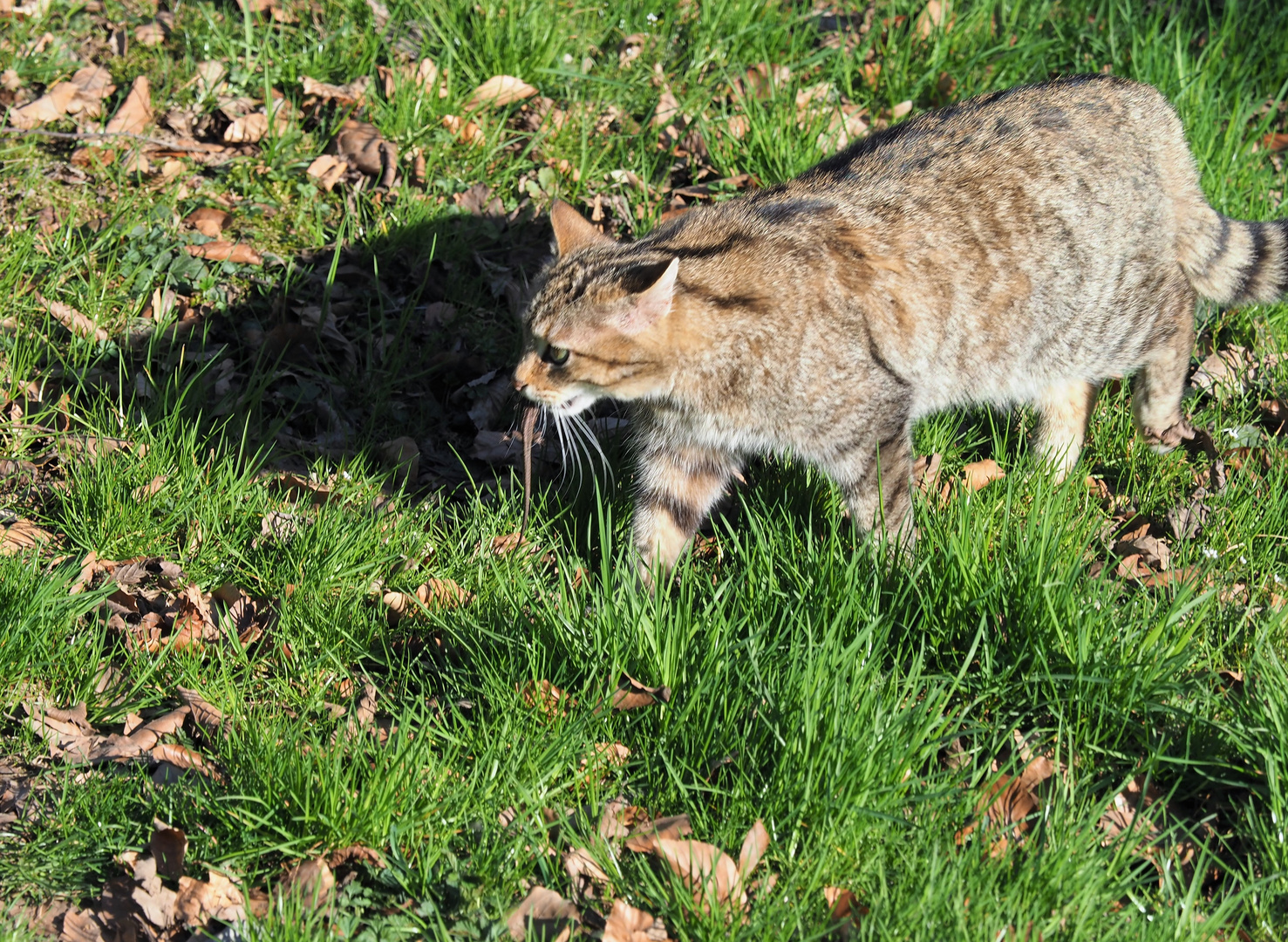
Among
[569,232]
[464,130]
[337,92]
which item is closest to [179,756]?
[569,232]

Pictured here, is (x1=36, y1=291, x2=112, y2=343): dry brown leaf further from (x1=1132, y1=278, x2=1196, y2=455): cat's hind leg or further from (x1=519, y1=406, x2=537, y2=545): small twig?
(x1=1132, y1=278, x2=1196, y2=455): cat's hind leg

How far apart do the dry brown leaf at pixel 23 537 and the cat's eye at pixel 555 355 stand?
160 centimetres

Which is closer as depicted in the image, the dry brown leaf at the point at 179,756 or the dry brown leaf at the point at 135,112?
the dry brown leaf at the point at 179,756

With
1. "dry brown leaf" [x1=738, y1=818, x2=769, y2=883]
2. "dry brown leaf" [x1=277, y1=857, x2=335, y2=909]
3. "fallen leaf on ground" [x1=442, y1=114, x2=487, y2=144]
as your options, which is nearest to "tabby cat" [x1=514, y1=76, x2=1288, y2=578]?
"dry brown leaf" [x1=738, y1=818, x2=769, y2=883]

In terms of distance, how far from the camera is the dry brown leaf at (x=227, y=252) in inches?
177

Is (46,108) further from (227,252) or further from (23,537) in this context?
(23,537)

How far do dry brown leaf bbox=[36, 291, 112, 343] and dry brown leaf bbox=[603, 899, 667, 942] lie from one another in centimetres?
292

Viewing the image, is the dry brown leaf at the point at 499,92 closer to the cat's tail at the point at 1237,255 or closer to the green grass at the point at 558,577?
the green grass at the point at 558,577

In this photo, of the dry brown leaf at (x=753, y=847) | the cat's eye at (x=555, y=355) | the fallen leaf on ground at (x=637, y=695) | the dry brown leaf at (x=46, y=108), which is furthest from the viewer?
the dry brown leaf at (x=46, y=108)

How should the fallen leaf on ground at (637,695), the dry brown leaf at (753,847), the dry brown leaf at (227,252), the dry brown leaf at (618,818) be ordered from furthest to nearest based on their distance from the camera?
the dry brown leaf at (227,252) < the fallen leaf on ground at (637,695) < the dry brown leaf at (618,818) < the dry brown leaf at (753,847)

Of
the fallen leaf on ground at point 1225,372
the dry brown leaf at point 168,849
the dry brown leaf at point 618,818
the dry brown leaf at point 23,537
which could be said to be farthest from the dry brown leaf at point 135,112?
the fallen leaf on ground at point 1225,372

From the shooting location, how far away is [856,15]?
18.7 ft

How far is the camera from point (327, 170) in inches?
190

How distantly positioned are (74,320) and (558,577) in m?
2.08
